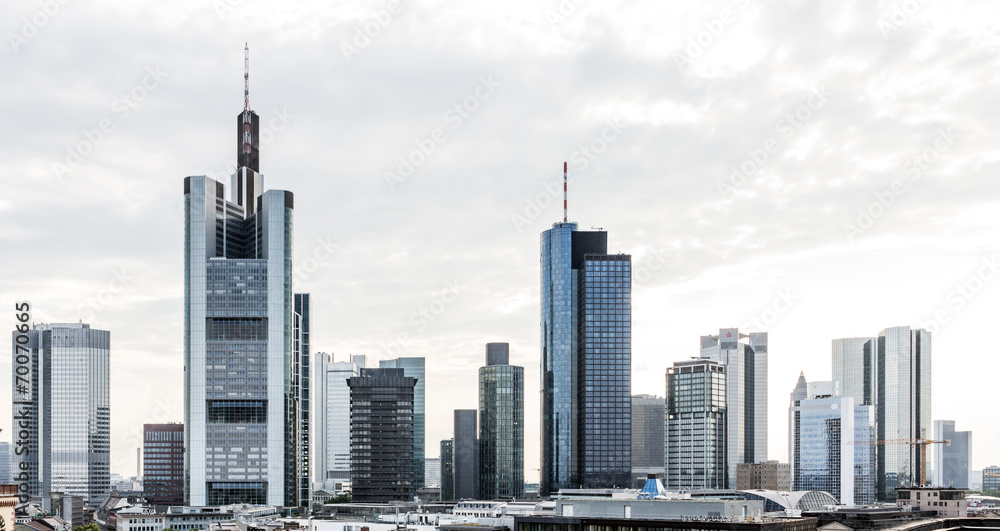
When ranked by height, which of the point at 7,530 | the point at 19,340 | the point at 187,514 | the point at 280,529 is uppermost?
the point at 19,340

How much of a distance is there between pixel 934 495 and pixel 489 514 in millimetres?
68111

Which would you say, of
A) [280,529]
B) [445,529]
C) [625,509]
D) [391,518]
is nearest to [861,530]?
[625,509]

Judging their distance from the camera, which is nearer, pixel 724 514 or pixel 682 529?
pixel 682 529

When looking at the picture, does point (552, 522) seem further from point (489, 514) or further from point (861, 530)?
point (489, 514)

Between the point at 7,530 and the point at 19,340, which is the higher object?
the point at 19,340

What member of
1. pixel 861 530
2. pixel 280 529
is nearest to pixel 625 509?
pixel 861 530

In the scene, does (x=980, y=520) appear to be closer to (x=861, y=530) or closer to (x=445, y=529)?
(x=861, y=530)

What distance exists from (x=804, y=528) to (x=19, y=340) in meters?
67.2

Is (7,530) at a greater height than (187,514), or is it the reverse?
(7,530)

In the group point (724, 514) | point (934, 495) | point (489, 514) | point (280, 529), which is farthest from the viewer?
point (489, 514)

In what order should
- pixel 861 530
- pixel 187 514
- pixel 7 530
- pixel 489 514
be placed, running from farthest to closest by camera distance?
pixel 187 514 → pixel 489 514 → pixel 861 530 → pixel 7 530

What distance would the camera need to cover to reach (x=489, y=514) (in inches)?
6949

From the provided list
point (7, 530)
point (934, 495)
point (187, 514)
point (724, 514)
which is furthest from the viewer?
point (187, 514)

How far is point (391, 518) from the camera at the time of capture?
167 meters
